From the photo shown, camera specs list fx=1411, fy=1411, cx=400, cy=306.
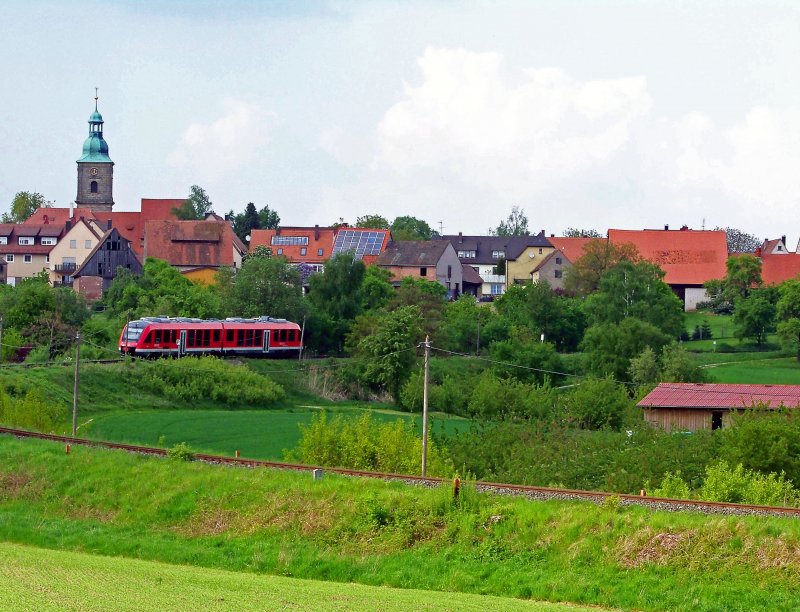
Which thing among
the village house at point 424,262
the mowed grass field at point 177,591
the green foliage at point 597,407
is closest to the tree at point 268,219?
the village house at point 424,262

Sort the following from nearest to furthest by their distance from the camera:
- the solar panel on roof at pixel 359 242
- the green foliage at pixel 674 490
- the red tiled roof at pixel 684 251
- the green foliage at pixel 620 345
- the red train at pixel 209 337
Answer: the green foliage at pixel 674 490 → the red train at pixel 209 337 → the green foliage at pixel 620 345 → the red tiled roof at pixel 684 251 → the solar panel on roof at pixel 359 242

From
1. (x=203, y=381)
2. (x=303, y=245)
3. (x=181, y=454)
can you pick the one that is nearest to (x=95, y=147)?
(x=303, y=245)

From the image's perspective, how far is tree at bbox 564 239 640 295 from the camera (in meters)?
104

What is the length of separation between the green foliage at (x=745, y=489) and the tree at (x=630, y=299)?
50519mm

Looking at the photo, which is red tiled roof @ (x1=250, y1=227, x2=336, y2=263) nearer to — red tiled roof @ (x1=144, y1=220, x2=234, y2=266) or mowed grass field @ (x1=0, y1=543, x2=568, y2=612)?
red tiled roof @ (x1=144, y1=220, x2=234, y2=266)

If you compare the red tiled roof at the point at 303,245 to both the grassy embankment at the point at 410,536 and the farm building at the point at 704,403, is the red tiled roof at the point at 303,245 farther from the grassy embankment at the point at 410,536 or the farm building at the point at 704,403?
the grassy embankment at the point at 410,536

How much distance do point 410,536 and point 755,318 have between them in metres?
60.7

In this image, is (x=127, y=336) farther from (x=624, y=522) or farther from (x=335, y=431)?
(x=624, y=522)

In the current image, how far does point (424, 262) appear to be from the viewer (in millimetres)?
111188

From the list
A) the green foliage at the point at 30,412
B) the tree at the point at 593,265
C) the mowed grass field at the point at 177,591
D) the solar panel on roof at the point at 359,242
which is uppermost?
the solar panel on roof at the point at 359,242

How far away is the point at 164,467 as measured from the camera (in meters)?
32.1

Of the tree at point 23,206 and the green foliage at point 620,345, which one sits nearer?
the green foliage at point 620,345

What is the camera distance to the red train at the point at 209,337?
64250mm

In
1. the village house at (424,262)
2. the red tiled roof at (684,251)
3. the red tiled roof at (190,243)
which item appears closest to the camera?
the red tiled roof at (684,251)
